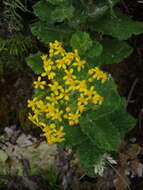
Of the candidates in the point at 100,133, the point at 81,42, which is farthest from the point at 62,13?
the point at 100,133

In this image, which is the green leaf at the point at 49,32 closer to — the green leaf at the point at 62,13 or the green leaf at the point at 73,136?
the green leaf at the point at 62,13

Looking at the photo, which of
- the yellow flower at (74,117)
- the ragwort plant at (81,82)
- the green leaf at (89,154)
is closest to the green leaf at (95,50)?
the ragwort plant at (81,82)

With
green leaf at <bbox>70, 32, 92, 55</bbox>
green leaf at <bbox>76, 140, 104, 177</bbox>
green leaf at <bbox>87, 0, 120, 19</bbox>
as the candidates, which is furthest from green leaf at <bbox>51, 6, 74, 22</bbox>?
green leaf at <bbox>76, 140, 104, 177</bbox>

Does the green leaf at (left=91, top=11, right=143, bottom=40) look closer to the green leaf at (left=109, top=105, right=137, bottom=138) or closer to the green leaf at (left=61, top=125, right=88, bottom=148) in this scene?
the green leaf at (left=109, top=105, right=137, bottom=138)

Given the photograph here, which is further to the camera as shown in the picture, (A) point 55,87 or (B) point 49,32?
(B) point 49,32

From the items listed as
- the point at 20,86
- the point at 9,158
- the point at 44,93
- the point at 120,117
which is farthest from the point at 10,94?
the point at 120,117

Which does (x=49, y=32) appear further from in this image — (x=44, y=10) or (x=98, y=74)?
(x=98, y=74)
